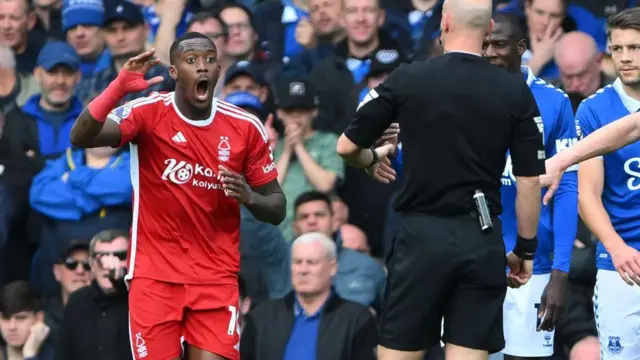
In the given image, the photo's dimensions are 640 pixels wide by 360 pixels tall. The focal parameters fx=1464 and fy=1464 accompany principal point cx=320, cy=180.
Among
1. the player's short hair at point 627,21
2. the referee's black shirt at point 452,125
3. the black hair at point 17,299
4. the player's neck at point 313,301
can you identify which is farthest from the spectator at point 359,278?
the referee's black shirt at point 452,125

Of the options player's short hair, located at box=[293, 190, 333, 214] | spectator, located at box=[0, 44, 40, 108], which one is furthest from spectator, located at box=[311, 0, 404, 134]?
spectator, located at box=[0, 44, 40, 108]

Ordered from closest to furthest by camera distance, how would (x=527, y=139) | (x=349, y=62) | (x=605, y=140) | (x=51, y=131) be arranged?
(x=527, y=139), (x=605, y=140), (x=51, y=131), (x=349, y=62)

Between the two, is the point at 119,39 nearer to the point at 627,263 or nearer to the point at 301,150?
the point at 301,150

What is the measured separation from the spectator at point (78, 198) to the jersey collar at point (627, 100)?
3960 mm

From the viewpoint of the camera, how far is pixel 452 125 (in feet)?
22.5

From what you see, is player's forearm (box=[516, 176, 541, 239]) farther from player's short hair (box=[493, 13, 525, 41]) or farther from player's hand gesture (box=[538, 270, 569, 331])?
player's short hair (box=[493, 13, 525, 41])

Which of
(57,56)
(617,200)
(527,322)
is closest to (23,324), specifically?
(57,56)

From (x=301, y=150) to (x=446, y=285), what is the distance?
4.16 metres

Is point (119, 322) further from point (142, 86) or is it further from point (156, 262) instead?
point (142, 86)

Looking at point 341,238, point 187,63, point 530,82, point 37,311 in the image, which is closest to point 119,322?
point 37,311

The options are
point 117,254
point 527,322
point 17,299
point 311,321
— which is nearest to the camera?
point 527,322

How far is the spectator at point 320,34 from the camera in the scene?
12047 mm

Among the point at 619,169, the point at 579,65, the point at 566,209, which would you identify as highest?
the point at 579,65

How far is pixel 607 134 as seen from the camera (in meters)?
7.70
